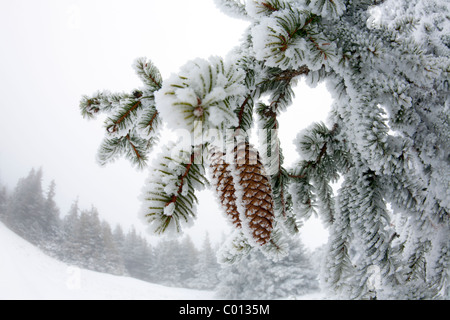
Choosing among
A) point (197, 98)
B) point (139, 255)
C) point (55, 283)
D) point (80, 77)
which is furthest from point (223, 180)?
point (80, 77)

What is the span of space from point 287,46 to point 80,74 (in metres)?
191

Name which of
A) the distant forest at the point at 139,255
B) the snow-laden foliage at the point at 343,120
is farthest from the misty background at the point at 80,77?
the snow-laden foliage at the point at 343,120

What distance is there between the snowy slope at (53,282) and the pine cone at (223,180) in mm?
17173

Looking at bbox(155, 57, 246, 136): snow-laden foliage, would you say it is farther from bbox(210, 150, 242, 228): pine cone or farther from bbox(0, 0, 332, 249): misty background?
bbox(0, 0, 332, 249): misty background

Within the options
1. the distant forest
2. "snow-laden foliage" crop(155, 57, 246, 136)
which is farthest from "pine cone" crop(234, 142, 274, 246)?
the distant forest

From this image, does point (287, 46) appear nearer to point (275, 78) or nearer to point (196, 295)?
point (275, 78)

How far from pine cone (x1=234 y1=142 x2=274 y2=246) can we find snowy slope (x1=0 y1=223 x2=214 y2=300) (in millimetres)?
17195

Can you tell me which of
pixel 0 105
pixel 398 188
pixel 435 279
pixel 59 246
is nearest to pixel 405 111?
pixel 398 188

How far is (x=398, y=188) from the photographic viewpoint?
0.86 metres

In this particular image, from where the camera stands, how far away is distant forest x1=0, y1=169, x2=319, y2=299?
15.9 metres

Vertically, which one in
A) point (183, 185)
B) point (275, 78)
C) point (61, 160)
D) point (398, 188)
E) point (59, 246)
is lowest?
point (183, 185)

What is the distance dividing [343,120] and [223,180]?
561 mm

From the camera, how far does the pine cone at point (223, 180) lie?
556 millimetres

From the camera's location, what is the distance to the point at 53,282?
1683cm
